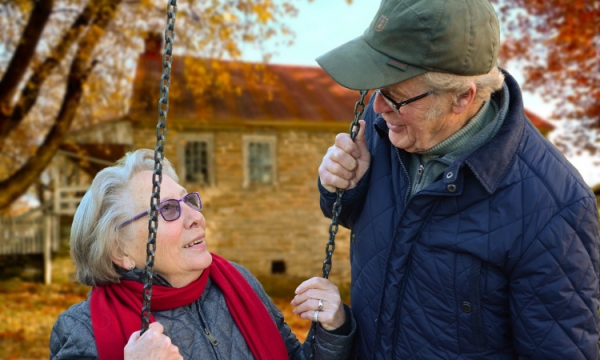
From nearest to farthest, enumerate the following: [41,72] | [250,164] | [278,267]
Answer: [41,72] < [250,164] < [278,267]

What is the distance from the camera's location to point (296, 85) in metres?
16.7

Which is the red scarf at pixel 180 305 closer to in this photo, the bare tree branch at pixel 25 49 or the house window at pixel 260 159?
the bare tree branch at pixel 25 49

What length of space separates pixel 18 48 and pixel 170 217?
7.82 m

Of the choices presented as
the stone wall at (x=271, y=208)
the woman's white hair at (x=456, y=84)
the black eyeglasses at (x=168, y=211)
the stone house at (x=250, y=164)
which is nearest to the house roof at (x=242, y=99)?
the stone house at (x=250, y=164)

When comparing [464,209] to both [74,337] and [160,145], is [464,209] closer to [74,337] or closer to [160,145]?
[160,145]

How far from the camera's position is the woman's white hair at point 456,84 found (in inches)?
68.5

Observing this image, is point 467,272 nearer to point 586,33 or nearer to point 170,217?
point 170,217

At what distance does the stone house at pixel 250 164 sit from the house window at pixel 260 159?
Result: 0.03m

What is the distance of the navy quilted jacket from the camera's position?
5.45ft

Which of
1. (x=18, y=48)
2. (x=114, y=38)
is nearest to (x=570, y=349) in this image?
(x=18, y=48)

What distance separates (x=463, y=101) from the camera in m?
1.79

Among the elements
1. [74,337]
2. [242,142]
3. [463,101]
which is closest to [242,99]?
[242,142]

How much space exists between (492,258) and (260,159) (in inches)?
511

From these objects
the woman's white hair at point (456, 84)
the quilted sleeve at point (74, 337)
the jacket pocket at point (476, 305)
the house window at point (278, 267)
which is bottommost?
the house window at point (278, 267)
